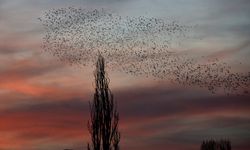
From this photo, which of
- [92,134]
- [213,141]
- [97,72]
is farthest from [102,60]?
[213,141]

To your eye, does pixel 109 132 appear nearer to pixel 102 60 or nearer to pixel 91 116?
pixel 91 116

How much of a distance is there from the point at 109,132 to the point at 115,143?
62 cm

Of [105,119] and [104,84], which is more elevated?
[104,84]

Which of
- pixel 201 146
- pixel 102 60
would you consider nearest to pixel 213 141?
pixel 201 146

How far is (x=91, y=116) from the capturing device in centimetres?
2303

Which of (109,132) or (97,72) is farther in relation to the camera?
(97,72)

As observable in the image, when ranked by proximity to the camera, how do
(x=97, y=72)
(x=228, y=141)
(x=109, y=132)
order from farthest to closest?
1. (x=228, y=141)
2. (x=97, y=72)
3. (x=109, y=132)

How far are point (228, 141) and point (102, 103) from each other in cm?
2925

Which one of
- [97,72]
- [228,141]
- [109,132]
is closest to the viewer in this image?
[109,132]

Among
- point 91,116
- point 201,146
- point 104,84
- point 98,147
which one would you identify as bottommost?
point 201,146

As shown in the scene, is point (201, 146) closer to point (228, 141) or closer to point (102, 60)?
point (228, 141)

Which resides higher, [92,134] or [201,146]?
[92,134]

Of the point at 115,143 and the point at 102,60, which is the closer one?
the point at 115,143

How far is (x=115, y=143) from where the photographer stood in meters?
22.7
